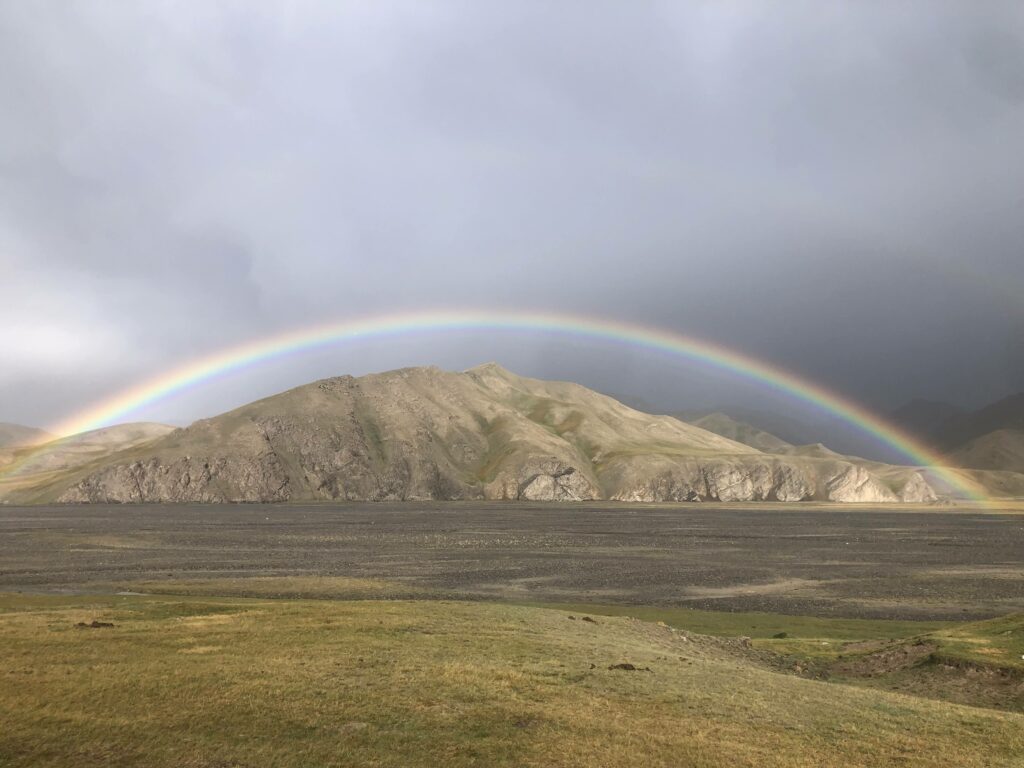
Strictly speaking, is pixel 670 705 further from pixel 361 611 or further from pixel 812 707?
pixel 361 611

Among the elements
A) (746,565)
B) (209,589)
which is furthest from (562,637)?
(746,565)

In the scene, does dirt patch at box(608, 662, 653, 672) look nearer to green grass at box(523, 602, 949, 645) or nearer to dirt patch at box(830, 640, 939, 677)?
dirt patch at box(830, 640, 939, 677)

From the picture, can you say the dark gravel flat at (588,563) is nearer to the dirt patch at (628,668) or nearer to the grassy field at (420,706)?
the grassy field at (420,706)

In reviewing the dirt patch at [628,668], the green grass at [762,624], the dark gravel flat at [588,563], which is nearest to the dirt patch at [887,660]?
the green grass at [762,624]

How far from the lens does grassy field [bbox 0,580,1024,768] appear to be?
15.1 m

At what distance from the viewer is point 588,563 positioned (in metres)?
80.1

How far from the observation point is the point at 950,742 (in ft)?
55.4

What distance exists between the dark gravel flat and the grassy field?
30.0 m

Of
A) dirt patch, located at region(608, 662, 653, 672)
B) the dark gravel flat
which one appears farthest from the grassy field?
the dark gravel flat

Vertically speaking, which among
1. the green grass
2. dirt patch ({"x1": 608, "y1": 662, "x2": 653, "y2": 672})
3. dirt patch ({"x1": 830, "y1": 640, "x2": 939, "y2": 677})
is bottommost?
the green grass

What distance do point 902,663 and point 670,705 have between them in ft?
52.9

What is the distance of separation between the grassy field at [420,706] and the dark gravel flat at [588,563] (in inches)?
1182

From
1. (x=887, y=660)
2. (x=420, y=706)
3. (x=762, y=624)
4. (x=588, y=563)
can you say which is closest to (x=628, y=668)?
(x=420, y=706)

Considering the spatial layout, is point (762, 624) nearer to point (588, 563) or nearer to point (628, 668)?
point (628, 668)
